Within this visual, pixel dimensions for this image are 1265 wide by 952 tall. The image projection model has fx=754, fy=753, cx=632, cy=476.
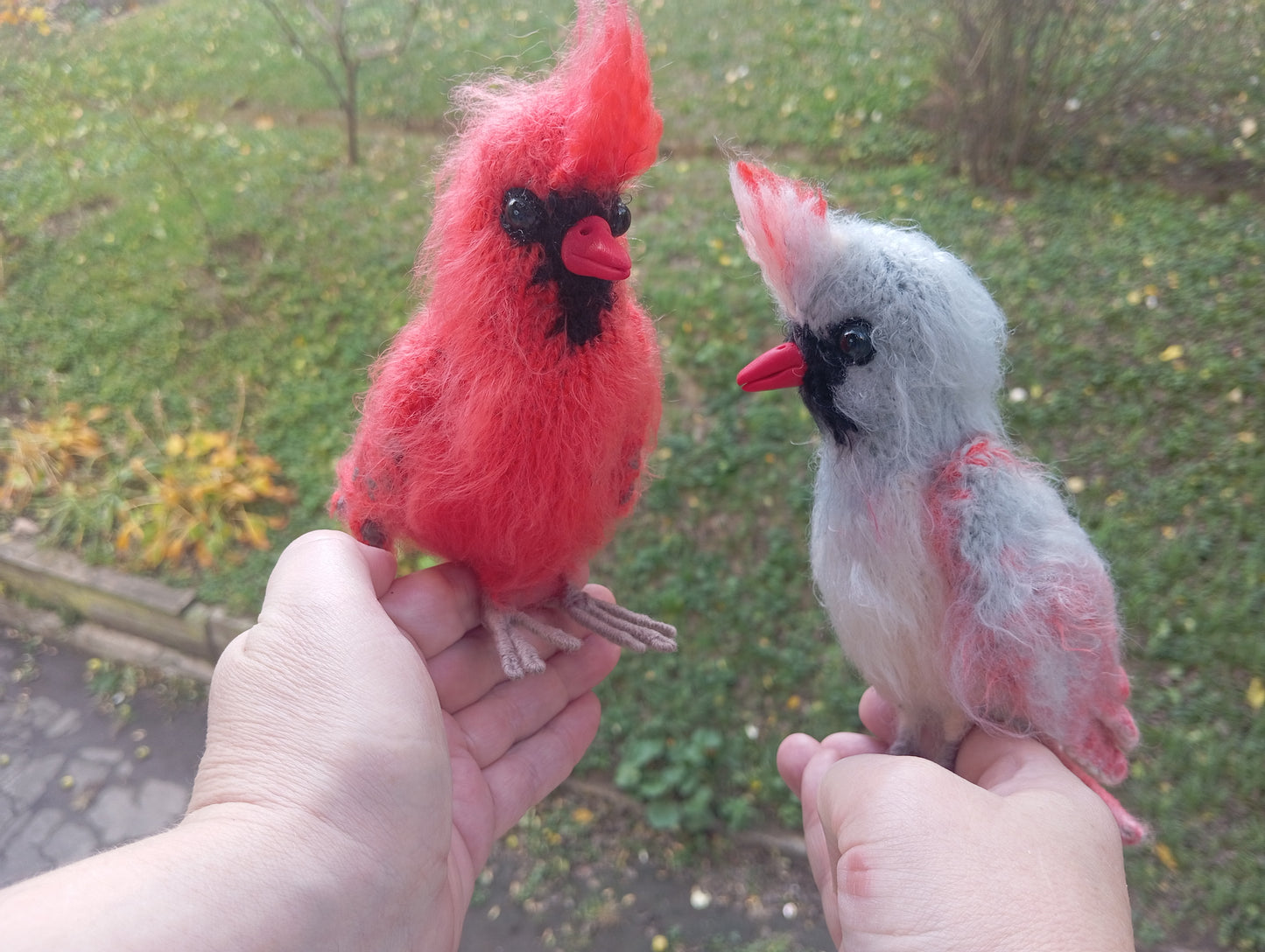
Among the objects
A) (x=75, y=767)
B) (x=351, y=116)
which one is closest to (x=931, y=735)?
(x=75, y=767)

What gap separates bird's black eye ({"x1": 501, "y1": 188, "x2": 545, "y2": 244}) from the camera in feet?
4.05

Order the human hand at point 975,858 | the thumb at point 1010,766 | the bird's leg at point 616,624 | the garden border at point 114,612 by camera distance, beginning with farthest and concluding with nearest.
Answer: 1. the garden border at point 114,612
2. the bird's leg at point 616,624
3. the thumb at point 1010,766
4. the human hand at point 975,858

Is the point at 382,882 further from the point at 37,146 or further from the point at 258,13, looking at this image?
the point at 258,13

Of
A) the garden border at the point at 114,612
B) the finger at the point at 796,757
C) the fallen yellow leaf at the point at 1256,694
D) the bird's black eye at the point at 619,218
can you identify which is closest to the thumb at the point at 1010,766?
the finger at the point at 796,757

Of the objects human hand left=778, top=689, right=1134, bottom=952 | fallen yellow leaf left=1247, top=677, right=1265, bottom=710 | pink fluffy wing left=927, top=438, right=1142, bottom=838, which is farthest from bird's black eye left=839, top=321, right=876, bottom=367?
fallen yellow leaf left=1247, top=677, right=1265, bottom=710

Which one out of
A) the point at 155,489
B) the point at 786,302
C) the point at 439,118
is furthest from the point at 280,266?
the point at 786,302

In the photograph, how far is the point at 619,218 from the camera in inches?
51.4

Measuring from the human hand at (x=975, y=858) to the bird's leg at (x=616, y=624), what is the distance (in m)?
0.48

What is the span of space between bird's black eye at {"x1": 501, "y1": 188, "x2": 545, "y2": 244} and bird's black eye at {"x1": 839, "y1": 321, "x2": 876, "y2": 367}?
541 mm

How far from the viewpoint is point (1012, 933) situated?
1065mm

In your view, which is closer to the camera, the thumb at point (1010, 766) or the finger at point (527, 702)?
the thumb at point (1010, 766)

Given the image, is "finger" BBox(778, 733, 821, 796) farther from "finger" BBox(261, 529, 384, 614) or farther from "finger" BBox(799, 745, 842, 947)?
"finger" BBox(261, 529, 384, 614)

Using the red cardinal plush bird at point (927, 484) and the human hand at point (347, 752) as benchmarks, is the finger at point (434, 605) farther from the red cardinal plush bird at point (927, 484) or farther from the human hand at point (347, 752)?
the red cardinal plush bird at point (927, 484)

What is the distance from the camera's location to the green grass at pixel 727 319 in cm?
247
